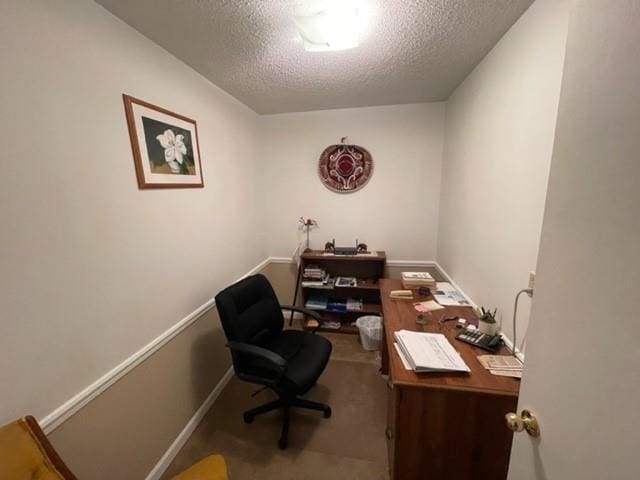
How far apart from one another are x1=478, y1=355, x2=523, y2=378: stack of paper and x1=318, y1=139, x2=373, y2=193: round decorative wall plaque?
77.5 inches

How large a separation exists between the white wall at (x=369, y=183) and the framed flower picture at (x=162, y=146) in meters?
1.24

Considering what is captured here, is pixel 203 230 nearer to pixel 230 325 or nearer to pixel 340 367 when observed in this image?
pixel 230 325

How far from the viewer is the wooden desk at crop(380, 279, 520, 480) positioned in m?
1.08

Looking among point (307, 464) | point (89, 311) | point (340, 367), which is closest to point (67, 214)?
point (89, 311)

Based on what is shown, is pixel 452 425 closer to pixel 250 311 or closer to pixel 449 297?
pixel 449 297

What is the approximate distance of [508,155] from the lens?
4.55 ft

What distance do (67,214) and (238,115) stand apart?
5.71ft

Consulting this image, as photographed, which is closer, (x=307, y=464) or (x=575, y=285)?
(x=575, y=285)

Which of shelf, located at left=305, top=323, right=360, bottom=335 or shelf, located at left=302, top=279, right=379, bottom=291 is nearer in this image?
shelf, located at left=302, top=279, right=379, bottom=291

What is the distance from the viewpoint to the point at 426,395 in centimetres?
111

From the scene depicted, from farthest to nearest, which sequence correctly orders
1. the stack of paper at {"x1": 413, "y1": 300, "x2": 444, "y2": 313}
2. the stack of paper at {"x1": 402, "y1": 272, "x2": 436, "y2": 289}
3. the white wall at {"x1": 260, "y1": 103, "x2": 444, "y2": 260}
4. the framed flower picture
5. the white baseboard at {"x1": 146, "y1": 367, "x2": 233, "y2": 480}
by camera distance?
the white wall at {"x1": 260, "y1": 103, "x2": 444, "y2": 260} → the stack of paper at {"x1": 402, "y1": 272, "x2": 436, "y2": 289} → the stack of paper at {"x1": 413, "y1": 300, "x2": 444, "y2": 313} → the white baseboard at {"x1": 146, "y1": 367, "x2": 233, "y2": 480} → the framed flower picture

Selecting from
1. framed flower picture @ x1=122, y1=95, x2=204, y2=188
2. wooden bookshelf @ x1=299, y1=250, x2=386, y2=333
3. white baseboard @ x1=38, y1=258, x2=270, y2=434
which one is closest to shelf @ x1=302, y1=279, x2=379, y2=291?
wooden bookshelf @ x1=299, y1=250, x2=386, y2=333

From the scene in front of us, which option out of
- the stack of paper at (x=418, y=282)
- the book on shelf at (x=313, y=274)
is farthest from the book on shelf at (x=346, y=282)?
A: the stack of paper at (x=418, y=282)

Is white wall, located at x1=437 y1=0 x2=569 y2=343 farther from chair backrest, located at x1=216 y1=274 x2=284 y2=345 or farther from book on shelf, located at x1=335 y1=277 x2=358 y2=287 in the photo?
chair backrest, located at x1=216 y1=274 x2=284 y2=345
